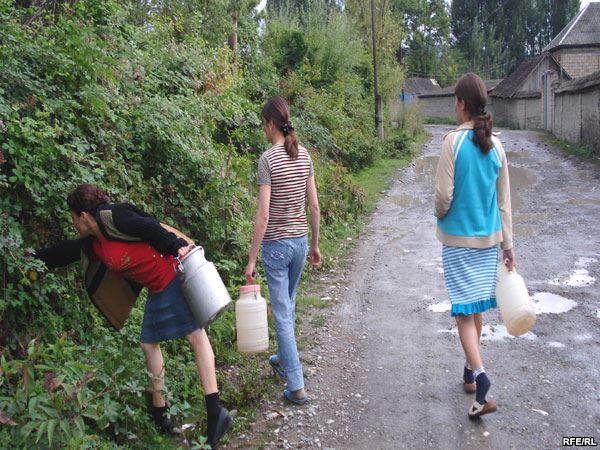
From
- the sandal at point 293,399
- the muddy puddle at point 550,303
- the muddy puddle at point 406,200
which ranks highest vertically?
the sandal at point 293,399

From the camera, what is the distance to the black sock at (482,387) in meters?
4.18

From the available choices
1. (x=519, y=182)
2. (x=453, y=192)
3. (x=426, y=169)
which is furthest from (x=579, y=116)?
(x=453, y=192)

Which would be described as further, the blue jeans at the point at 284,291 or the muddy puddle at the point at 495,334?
the muddy puddle at the point at 495,334

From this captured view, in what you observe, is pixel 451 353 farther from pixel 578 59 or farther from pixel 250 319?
pixel 578 59

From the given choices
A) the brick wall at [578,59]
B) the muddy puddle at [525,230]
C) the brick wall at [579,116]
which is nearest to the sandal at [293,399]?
the muddy puddle at [525,230]

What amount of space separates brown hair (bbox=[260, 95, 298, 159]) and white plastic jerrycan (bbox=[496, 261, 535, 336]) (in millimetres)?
1675

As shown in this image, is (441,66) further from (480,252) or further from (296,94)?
(480,252)

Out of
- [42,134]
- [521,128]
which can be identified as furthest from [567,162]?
[521,128]

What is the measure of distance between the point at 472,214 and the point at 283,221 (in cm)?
131

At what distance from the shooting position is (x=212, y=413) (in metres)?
3.85

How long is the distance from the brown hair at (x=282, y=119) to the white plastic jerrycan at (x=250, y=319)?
102 centimetres

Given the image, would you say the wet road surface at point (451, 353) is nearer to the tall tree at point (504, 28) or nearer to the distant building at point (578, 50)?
the distant building at point (578, 50)

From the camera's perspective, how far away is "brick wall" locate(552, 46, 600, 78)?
43469 millimetres

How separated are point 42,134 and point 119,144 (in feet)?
4.56
